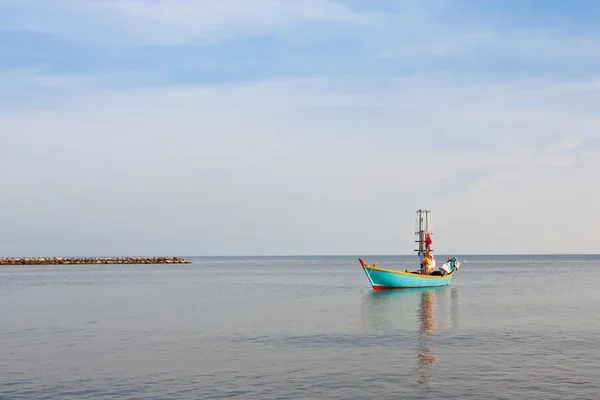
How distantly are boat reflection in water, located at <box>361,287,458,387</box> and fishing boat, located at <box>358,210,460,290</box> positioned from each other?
1553 millimetres

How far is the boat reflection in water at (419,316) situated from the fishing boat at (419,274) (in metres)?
1.55

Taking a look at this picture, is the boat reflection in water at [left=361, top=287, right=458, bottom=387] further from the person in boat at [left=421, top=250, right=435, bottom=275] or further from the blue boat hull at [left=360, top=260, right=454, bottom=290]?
the person in boat at [left=421, top=250, right=435, bottom=275]

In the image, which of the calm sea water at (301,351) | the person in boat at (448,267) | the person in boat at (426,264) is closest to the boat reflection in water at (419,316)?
the calm sea water at (301,351)

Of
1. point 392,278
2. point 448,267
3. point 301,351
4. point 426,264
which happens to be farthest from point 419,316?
point 448,267

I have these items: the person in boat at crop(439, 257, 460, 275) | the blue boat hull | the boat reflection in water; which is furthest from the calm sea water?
the person in boat at crop(439, 257, 460, 275)

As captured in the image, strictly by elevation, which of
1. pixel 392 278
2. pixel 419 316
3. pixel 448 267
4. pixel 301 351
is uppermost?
pixel 448 267

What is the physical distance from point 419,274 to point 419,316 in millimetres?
25630

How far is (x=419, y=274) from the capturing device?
2662 inches

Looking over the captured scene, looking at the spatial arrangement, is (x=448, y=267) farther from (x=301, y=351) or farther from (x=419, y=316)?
(x=301, y=351)

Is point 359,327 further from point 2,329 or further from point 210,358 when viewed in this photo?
point 2,329

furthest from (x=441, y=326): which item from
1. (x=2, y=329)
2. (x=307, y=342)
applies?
(x=2, y=329)

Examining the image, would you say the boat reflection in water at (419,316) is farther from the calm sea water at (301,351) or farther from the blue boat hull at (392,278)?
the blue boat hull at (392,278)

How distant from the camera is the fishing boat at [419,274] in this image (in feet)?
214

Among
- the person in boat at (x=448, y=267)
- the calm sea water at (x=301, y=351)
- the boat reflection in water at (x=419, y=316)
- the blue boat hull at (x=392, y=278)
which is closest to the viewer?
the calm sea water at (x=301, y=351)
